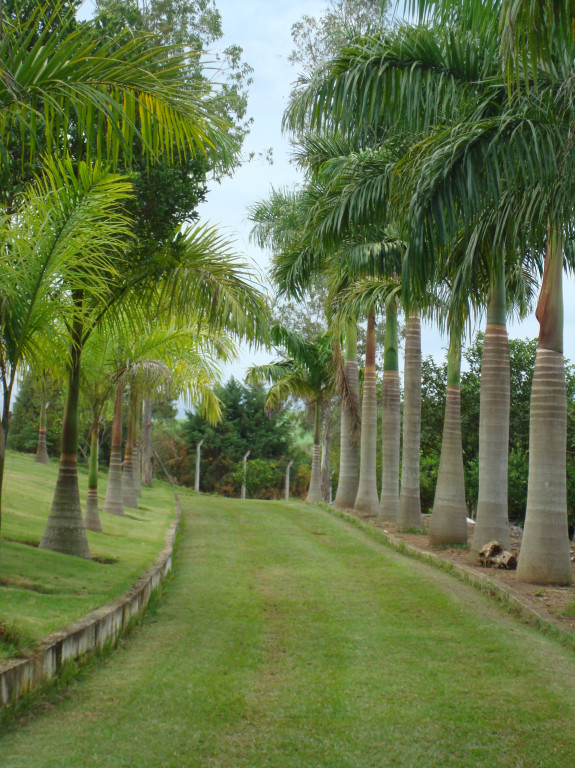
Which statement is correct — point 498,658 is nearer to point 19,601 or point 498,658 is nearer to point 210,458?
point 19,601

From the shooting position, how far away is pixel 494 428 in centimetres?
1212

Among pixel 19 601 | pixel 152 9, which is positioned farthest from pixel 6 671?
Result: pixel 152 9

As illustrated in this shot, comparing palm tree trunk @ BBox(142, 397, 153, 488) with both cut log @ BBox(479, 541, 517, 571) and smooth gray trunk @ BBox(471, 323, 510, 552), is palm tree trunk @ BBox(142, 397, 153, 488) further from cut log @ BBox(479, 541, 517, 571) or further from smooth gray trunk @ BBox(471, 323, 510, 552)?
cut log @ BBox(479, 541, 517, 571)

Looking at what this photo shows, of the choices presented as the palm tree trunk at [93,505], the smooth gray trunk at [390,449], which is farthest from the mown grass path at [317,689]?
the smooth gray trunk at [390,449]

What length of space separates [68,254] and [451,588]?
6704 millimetres

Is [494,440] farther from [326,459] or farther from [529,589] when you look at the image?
[326,459]

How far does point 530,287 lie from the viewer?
16531mm

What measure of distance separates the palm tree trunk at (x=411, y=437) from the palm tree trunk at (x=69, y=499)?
27.6 feet

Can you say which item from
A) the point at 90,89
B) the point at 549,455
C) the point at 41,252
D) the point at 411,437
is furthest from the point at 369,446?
the point at 90,89

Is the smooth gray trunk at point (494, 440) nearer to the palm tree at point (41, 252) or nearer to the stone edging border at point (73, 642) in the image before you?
the stone edging border at point (73, 642)

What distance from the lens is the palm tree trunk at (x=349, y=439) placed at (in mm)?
22609

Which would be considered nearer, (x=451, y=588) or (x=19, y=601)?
(x=19, y=601)

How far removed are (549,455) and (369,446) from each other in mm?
10681

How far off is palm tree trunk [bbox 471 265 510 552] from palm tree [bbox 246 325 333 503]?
12.1 meters
